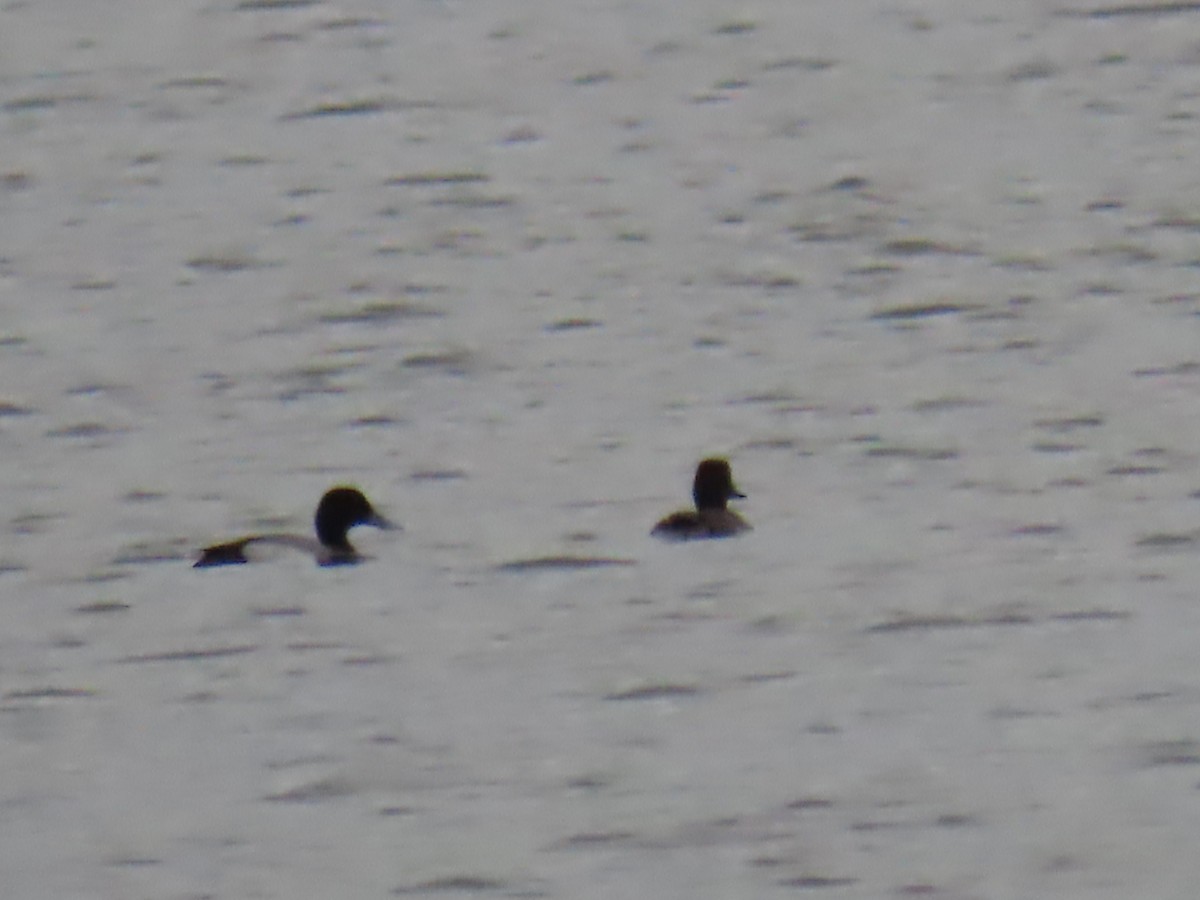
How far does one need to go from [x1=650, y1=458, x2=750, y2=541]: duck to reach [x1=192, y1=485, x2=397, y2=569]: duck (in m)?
1.03

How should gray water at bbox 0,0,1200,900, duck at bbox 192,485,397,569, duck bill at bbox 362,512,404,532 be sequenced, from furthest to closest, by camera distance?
duck bill at bbox 362,512,404,532 → duck at bbox 192,485,397,569 → gray water at bbox 0,0,1200,900

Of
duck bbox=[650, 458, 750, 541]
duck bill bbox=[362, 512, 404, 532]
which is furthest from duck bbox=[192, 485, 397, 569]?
duck bbox=[650, 458, 750, 541]

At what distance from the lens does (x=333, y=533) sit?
44.0 feet

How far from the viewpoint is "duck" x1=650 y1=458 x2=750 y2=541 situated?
43.3 feet

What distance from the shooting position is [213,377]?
16.4 metres

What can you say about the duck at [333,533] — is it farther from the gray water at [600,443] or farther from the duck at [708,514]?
the duck at [708,514]

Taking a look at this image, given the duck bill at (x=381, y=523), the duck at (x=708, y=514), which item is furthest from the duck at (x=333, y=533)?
the duck at (x=708, y=514)

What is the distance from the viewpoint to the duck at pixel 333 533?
1316 centimetres

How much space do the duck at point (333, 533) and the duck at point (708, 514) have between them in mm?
1025

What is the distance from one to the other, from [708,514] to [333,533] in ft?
4.33

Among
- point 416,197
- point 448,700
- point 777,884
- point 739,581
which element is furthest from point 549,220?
point 777,884

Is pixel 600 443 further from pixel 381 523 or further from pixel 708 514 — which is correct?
pixel 708 514

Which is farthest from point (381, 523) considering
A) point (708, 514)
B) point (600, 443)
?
point (600, 443)

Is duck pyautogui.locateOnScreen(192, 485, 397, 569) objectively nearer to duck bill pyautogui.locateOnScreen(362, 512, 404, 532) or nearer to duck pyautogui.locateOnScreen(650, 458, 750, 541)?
duck bill pyautogui.locateOnScreen(362, 512, 404, 532)
